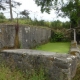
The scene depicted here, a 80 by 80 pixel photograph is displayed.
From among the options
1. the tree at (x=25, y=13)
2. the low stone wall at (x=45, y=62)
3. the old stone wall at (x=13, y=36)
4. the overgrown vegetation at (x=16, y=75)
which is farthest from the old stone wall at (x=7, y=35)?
the tree at (x=25, y=13)

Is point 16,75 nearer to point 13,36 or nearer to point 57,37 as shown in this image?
point 13,36

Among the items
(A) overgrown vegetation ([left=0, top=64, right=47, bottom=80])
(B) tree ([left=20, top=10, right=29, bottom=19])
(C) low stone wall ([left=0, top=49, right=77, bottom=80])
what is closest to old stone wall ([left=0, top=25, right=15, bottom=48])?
(C) low stone wall ([left=0, top=49, right=77, bottom=80])

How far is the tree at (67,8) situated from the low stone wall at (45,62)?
38.9 ft

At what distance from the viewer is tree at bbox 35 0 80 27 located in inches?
676

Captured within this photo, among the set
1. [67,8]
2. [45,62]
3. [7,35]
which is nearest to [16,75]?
[45,62]

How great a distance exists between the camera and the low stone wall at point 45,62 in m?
4.87

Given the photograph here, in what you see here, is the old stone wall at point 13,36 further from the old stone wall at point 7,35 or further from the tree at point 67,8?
the tree at point 67,8

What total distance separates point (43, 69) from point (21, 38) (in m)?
2.43

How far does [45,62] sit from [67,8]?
543 inches

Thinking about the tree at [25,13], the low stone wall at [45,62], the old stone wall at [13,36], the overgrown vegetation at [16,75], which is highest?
the tree at [25,13]

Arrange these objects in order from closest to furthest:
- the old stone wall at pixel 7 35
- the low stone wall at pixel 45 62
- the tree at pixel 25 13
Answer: the low stone wall at pixel 45 62 → the old stone wall at pixel 7 35 → the tree at pixel 25 13

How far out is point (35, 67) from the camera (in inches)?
210

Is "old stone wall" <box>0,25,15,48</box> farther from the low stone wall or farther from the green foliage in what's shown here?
the green foliage

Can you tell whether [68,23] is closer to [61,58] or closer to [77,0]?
[77,0]
